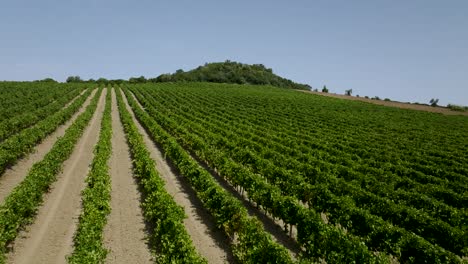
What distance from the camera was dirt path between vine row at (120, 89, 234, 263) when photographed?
49.4 ft

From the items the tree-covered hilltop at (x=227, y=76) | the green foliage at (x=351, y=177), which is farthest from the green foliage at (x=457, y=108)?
the tree-covered hilltop at (x=227, y=76)

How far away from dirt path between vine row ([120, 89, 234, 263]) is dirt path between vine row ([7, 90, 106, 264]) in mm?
4889

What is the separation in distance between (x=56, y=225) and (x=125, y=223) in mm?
2870

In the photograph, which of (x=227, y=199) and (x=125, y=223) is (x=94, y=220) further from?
(x=227, y=199)

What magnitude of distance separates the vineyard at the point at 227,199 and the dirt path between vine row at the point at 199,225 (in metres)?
0.06

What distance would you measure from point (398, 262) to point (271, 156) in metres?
14.9

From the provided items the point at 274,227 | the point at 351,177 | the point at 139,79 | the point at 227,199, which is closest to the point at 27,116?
the point at 227,199

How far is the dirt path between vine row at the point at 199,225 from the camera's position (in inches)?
593

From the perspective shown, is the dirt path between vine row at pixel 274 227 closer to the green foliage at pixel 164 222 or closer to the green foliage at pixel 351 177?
the green foliage at pixel 351 177

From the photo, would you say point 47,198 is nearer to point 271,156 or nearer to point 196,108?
point 271,156

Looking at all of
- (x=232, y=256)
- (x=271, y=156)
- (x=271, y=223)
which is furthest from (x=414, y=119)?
(x=232, y=256)

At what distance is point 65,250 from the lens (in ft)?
47.9

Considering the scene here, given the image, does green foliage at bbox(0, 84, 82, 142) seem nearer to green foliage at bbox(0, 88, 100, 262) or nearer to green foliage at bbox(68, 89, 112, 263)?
green foliage at bbox(0, 88, 100, 262)

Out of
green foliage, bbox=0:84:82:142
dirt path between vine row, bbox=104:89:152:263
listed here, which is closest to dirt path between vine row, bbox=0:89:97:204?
green foliage, bbox=0:84:82:142
